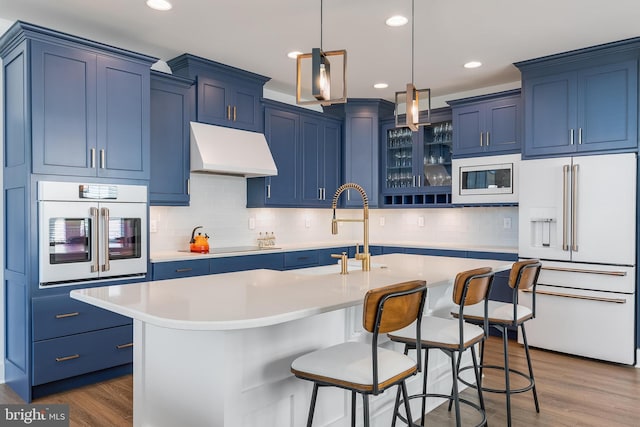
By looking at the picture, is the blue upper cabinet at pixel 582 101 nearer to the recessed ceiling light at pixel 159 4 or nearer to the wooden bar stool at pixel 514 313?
the wooden bar stool at pixel 514 313

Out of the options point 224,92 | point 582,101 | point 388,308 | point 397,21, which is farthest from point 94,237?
point 582,101

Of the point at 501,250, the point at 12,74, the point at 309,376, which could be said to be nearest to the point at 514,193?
the point at 501,250

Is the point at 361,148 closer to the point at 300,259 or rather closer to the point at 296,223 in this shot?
the point at 296,223

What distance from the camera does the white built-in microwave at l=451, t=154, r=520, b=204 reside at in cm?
477

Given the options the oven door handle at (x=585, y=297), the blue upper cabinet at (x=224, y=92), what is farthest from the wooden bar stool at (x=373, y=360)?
the blue upper cabinet at (x=224, y=92)

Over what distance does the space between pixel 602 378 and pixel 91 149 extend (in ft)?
13.8

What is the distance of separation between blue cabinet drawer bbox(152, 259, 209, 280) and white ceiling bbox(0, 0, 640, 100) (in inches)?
73.9

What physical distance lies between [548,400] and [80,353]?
326 centimetres

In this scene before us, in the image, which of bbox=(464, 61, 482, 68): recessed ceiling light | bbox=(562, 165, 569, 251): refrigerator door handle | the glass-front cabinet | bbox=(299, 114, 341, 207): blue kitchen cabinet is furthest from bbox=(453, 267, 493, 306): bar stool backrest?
bbox=(299, 114, 341, 207): blue kitchen cabinet

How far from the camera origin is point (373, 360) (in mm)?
1761

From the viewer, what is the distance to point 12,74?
3.39m

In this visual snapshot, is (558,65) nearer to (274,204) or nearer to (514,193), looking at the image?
(514,193)

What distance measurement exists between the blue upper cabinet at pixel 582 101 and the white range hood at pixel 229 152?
101 inches

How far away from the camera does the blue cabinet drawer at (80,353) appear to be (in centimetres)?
320
